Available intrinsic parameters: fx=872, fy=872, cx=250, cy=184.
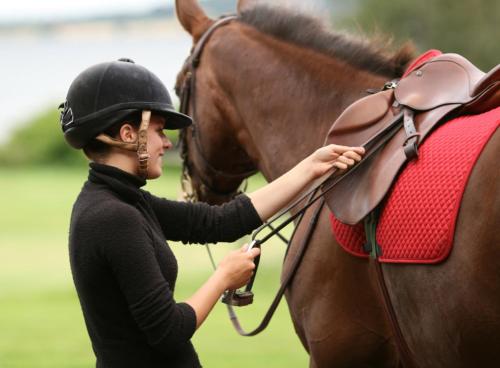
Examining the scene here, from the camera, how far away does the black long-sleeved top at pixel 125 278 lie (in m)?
2.54

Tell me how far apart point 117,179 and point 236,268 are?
469 mm

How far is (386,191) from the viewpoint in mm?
2877

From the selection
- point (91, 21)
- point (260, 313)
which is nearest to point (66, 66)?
point (91, 21)

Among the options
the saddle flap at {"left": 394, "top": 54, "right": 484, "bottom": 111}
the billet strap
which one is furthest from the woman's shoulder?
the saddle flap at {"left": 394, "top": 54, "right": 484, "bottom": 111}

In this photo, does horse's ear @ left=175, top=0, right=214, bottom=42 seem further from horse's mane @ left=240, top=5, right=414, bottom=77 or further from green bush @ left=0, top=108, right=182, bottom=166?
green bush @ left=0, top=108, right=182, bottom=166

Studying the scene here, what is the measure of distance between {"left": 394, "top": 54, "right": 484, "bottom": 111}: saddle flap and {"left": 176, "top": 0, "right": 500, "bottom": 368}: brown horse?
1.35 ft

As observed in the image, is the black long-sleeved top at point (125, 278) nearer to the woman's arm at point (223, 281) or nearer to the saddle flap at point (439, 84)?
the woman's arm at point (223, 281)

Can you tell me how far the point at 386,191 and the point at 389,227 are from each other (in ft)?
0.39

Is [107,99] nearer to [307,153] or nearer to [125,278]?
[125,278]

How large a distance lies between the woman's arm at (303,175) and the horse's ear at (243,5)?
1403mm

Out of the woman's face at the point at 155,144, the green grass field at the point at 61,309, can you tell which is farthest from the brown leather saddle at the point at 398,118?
the green grass field at the point at 61,309

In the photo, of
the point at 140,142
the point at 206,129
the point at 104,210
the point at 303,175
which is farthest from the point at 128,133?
the point at 206,129

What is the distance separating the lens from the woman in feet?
8.39

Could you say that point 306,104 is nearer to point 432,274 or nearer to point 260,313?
→ point 432,274
